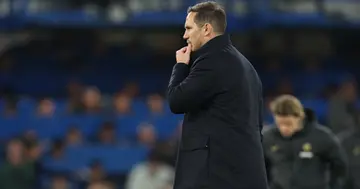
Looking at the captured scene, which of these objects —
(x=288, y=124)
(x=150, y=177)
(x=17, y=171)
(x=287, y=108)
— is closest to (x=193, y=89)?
(x=287, y=108)

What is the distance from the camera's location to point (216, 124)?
441 centimetres

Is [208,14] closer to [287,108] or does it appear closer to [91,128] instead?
[287,108]

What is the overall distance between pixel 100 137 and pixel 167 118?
3.55 ft

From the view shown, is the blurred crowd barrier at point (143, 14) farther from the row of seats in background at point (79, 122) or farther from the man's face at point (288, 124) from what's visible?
the man's face at point (288, 124)

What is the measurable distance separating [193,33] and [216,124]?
0.49 m

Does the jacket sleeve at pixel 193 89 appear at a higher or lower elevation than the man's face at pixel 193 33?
lower

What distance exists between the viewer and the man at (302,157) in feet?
22.1

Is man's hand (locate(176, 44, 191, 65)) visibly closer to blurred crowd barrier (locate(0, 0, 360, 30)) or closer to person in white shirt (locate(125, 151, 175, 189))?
person in white shirt (locate(125, 151, 175, 189))

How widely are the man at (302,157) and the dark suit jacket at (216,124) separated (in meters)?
2.20

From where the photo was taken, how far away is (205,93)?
4391 millimetres

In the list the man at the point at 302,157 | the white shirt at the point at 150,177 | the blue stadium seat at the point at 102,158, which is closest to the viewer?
the man at the point at 302,157

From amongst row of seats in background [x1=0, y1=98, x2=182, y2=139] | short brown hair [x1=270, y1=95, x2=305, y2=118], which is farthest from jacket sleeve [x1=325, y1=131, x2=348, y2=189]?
row of seats in background [x1=0, y1=98, x2=182, y2=139]

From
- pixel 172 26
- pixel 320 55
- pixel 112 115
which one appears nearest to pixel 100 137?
pixel 112 115

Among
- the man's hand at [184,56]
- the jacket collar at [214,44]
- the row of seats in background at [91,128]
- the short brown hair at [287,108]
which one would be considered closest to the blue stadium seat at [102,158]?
the row of seats in background at [91,128]
